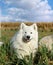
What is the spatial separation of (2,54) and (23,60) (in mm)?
507

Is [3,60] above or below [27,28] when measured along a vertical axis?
below

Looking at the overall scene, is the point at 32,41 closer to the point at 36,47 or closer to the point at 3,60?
the point at 36,47

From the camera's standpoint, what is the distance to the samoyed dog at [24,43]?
7734 mm

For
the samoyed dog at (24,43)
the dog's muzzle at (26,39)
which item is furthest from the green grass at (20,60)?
the dog's muzzle at (26,39)

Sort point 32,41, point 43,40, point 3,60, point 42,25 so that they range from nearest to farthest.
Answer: point 3,60, point 32,41, point 43,40, point 42,25

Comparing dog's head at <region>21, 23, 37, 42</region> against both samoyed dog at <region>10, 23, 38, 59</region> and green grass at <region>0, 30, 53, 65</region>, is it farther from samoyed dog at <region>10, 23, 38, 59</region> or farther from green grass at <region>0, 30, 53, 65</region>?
green grass at <region>0, 30, 53, 65</region>

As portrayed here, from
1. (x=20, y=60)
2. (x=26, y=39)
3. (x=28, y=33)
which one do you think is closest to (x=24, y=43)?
(x=26, y=39)

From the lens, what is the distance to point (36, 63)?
7.61m

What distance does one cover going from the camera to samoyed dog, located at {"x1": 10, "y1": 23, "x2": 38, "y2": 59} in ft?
25.4

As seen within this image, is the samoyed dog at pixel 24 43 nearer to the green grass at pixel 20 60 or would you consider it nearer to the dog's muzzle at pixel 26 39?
the dog's muzzle at pixel 26 39

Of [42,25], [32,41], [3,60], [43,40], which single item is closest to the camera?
[3,60]

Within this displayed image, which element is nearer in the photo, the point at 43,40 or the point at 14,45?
the point at 14,45

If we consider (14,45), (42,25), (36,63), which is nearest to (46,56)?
(36,63)

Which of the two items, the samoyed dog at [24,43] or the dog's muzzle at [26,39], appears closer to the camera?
the dog's muzzle at [26,39]
